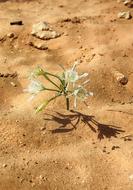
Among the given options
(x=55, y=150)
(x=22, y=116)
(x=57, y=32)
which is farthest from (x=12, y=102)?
(x=57, y=32)

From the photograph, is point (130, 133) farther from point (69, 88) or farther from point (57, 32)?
point (57, 32)

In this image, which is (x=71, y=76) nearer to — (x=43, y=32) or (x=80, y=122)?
(x=80, y=122)

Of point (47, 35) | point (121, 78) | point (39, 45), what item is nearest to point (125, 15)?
point (47, 35)

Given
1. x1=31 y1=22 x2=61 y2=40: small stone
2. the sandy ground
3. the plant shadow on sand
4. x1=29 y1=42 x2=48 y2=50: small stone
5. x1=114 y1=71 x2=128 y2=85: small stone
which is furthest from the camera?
x1=31 y1=22 x2=61 y2=40: small stone

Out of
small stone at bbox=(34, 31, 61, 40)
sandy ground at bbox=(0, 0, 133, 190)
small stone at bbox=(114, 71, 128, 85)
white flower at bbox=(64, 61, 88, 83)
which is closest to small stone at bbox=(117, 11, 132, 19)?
sandy ground at bbox=(0, 0, 133, 190)

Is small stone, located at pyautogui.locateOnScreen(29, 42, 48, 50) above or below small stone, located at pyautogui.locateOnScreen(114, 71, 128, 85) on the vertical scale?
above

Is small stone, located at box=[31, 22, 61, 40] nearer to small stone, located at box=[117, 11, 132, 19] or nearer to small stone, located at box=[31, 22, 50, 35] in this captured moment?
small stone, located at box=[31, 22, 50, 35]

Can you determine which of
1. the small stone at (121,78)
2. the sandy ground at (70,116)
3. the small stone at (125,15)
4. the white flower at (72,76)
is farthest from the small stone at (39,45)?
the white flower at (72,76)
